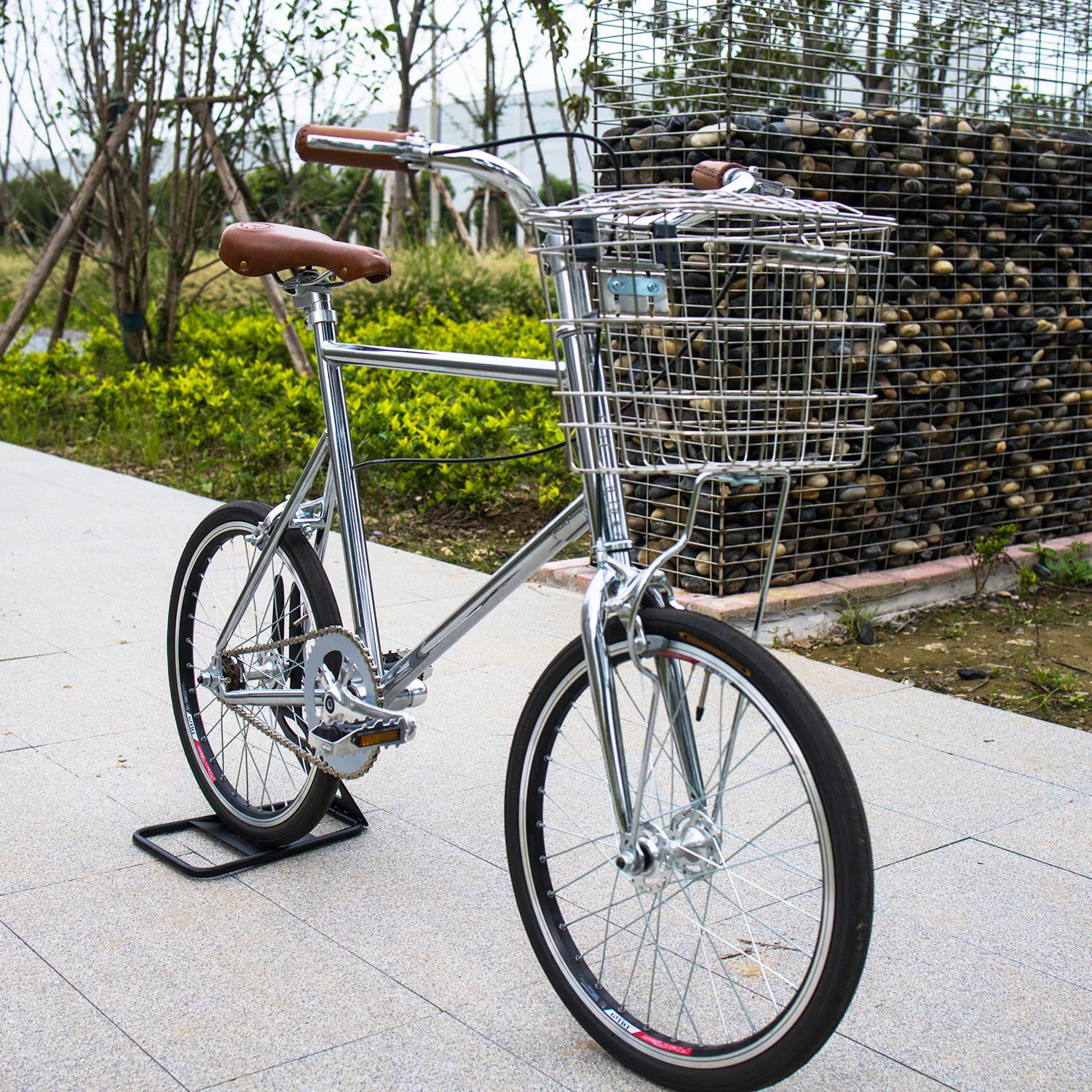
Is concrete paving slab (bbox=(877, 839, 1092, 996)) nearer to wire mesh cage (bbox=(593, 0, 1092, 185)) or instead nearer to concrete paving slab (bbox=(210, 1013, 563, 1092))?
concrete paving slab (bbox=(210, 1013, 563, 1092))

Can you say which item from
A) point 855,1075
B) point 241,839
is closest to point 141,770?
point 241,839

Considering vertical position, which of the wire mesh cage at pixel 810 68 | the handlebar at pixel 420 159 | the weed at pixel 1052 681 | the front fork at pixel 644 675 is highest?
the wire mesh cage at pixel 810 68

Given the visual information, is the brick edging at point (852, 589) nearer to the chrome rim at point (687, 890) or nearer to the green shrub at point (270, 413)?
the green shrub at point (270, 413)

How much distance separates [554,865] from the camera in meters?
2.71

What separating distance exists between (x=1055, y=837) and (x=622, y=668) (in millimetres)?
1423

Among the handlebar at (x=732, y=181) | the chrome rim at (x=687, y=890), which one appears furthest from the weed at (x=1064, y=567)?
the handlebar at (x=732, y=181)

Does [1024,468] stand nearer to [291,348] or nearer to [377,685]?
[377,685]

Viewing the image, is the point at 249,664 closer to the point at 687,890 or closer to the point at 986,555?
the point at 687,890

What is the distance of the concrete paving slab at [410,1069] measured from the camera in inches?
78.2

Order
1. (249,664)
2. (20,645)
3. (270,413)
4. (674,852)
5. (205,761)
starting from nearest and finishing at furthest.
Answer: (674,852)
(249,664)
(205,761)
(20,645)
(270,413)

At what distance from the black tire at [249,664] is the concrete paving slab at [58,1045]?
2.04 feet

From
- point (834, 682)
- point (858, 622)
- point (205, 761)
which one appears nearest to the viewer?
point (205, 761)

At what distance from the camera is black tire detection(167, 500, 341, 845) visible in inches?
106

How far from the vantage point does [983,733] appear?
11.7ft
